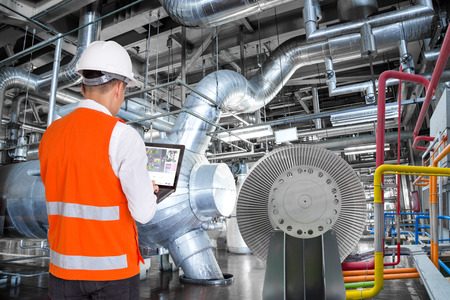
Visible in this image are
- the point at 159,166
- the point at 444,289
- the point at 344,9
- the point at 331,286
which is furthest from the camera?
the point at 344,9

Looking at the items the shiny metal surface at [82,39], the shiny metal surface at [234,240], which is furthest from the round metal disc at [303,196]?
the shiny metal surface at [234,240]

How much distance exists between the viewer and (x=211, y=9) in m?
4.11

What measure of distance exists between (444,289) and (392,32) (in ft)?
13.6

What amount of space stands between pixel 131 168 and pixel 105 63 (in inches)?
16.6

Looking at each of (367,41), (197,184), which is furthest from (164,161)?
(367,41)

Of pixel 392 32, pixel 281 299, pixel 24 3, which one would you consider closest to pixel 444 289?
pixel 281 299

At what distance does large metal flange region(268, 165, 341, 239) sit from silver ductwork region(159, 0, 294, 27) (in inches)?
129

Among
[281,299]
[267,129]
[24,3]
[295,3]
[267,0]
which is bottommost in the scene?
[281,299]

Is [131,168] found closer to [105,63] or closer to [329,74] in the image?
[105,63]

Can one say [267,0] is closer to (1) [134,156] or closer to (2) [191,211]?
(2) [191,211]

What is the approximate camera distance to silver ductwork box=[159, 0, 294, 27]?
3953 millimetres

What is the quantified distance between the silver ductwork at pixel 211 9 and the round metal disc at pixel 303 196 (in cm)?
321

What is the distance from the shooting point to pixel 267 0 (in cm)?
387

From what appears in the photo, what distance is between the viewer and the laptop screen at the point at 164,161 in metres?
3.52
